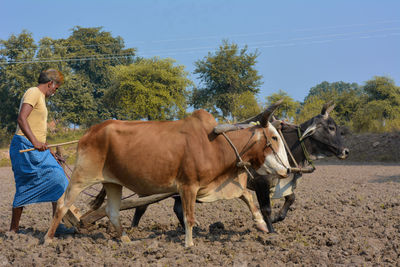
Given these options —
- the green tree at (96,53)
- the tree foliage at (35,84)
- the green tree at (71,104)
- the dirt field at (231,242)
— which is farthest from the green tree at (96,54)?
the dirt field at (231,242)

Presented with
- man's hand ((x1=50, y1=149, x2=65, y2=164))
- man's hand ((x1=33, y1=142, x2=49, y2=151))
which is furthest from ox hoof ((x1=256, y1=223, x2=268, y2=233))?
man's hand ((x1=33, y1=142, x2=49, y2=151))

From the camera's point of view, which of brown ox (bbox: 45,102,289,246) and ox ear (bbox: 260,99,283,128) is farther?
ox ear (bbox: 260,99,283,128)

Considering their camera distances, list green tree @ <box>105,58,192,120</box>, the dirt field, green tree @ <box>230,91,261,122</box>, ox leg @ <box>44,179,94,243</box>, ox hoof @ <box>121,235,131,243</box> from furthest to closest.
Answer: green tree @ <box>105,58,192,120</box> < green tree @ <box>230,91,261,122</box> < ox hoof @ <box>121,235,131,243</box> < ox leg @ <box>44,179,94,243</box> < the dirt field

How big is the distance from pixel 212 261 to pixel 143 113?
37291mm

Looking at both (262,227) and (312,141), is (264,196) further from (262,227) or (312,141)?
(312,141)

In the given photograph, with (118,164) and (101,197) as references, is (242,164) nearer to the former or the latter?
(118,164)

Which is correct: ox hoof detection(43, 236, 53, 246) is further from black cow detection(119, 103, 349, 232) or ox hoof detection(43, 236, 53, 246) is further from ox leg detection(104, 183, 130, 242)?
black cow detection(119, 103, 349, 232)

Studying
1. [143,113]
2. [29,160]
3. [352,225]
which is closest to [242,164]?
[352,225]

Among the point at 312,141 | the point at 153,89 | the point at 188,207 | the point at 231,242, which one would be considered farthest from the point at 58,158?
the point at 153,89

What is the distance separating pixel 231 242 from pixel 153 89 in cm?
3690

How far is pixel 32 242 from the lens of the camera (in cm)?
507

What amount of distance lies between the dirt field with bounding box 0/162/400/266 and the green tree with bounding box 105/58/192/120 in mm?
33663

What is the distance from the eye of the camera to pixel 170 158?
5.06 metres

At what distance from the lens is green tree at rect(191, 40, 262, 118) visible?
43656mm
